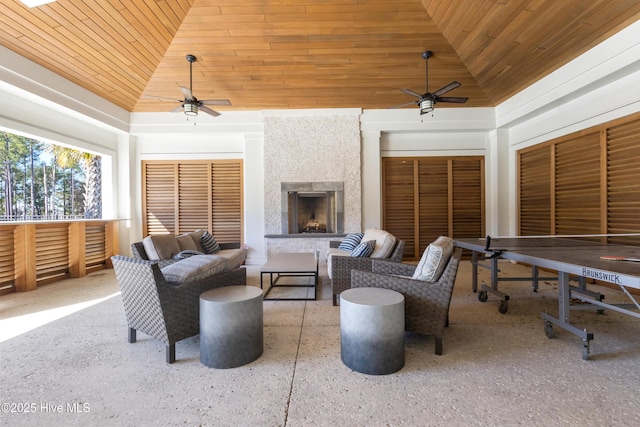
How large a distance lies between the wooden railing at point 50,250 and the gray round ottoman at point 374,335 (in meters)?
5.15

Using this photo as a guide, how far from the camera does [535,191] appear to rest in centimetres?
530

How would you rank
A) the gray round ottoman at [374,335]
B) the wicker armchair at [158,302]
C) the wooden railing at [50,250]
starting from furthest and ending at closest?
the wooden railing at [50,250] → the wicker armchair at [158,302] → the gray round ottoman at [374,335]

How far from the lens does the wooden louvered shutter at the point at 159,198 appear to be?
620cm

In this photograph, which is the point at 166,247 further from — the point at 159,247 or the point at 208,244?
the point at 208,244

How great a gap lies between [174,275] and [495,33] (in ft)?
17.5

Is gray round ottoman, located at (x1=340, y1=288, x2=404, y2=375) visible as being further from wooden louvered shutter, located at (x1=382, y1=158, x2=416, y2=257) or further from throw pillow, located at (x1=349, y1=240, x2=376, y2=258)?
wooden louvered shutter, located at (x1=382, y1=158, x2=416, y2=257)

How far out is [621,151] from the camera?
12.5 feet

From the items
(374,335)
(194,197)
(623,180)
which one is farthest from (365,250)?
(194,197)

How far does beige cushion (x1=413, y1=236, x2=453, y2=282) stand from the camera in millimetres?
2309

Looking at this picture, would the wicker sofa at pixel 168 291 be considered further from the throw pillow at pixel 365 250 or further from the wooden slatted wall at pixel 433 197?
the wooden slatted wall at pixel 433 197

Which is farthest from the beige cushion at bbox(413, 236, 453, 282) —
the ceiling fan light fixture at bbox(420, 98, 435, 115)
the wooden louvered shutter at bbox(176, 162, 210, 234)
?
the wooden louvered shutter at bbox(176, 162, 210, 234)

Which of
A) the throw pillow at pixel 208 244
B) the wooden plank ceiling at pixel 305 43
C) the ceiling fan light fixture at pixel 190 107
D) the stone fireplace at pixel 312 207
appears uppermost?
the wooden plank ceiling at pixel 305 43

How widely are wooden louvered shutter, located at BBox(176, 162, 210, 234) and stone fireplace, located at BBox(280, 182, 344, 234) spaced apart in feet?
6.38

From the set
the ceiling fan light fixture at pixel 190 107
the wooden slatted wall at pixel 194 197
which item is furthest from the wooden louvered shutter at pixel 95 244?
the ceiling fan light fixture at pixel 190 107
